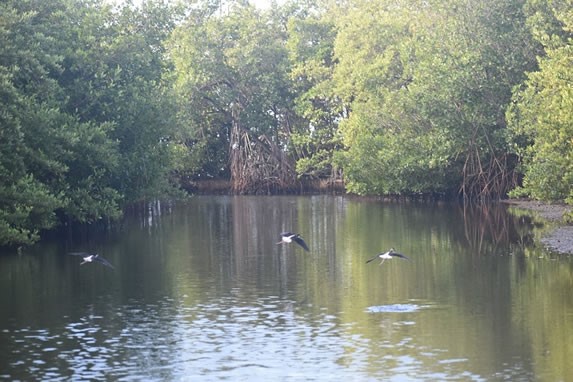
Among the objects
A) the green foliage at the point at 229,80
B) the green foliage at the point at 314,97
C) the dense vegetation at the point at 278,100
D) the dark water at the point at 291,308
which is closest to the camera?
the dark water at the point at 291,308

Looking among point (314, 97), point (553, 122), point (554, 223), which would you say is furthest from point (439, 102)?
point (314, 97)

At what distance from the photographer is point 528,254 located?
1261 inches

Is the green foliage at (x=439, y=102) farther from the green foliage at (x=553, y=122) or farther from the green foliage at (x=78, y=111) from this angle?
the green foliage at (x=78, y=111)

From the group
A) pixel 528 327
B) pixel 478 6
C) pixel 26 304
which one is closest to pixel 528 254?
pixel 528 327

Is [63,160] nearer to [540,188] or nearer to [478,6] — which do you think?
[540,188]

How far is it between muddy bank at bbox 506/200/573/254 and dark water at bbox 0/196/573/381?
66cm

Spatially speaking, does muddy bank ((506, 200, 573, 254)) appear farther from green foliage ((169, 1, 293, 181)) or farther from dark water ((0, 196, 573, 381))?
green foliage ((169, 1, 293, 181))

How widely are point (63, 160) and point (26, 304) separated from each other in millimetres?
12946

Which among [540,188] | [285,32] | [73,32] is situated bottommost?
[540,188]

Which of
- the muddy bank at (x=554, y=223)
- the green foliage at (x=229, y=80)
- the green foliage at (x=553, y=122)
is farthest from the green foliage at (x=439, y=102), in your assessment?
the green foliage at (x=229, y=80)

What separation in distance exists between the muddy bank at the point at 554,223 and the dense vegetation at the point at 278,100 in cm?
97

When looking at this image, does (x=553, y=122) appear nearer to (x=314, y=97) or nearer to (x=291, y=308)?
(x=291, y=308)

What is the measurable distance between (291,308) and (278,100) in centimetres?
4885

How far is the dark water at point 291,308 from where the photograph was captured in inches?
716
